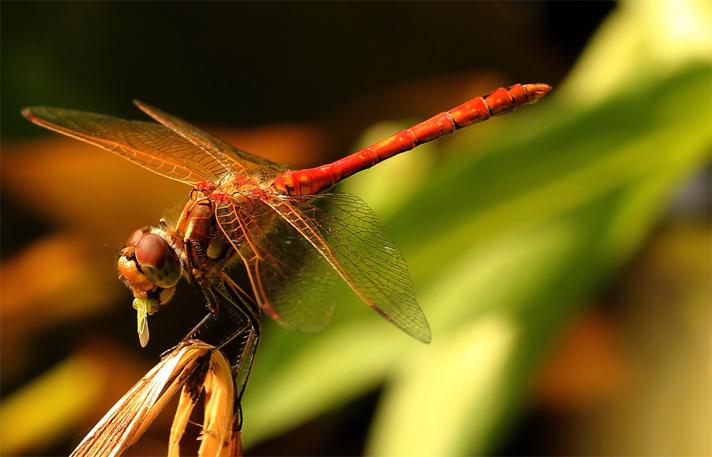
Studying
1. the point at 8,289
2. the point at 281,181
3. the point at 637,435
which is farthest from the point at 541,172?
the point at 8,289

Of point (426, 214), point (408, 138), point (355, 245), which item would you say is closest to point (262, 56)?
point (426, 214)

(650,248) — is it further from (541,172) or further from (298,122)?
(298,122)

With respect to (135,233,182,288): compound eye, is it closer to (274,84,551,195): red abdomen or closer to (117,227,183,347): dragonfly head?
(117,227,183,347): dragonfly head

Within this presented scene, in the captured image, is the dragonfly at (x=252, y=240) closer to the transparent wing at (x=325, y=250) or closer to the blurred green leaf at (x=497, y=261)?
the transparent wing at (x=325, y=250)

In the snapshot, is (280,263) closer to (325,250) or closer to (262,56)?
(325,250)

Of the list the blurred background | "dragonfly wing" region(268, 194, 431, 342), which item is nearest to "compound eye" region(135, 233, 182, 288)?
"dragonfly wing" region(268, 194, 431, 342)

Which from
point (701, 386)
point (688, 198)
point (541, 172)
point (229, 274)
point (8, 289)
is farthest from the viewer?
point (688, 198)

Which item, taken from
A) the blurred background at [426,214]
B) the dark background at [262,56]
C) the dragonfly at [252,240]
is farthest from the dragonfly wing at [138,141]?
the dark background at [262,56]
